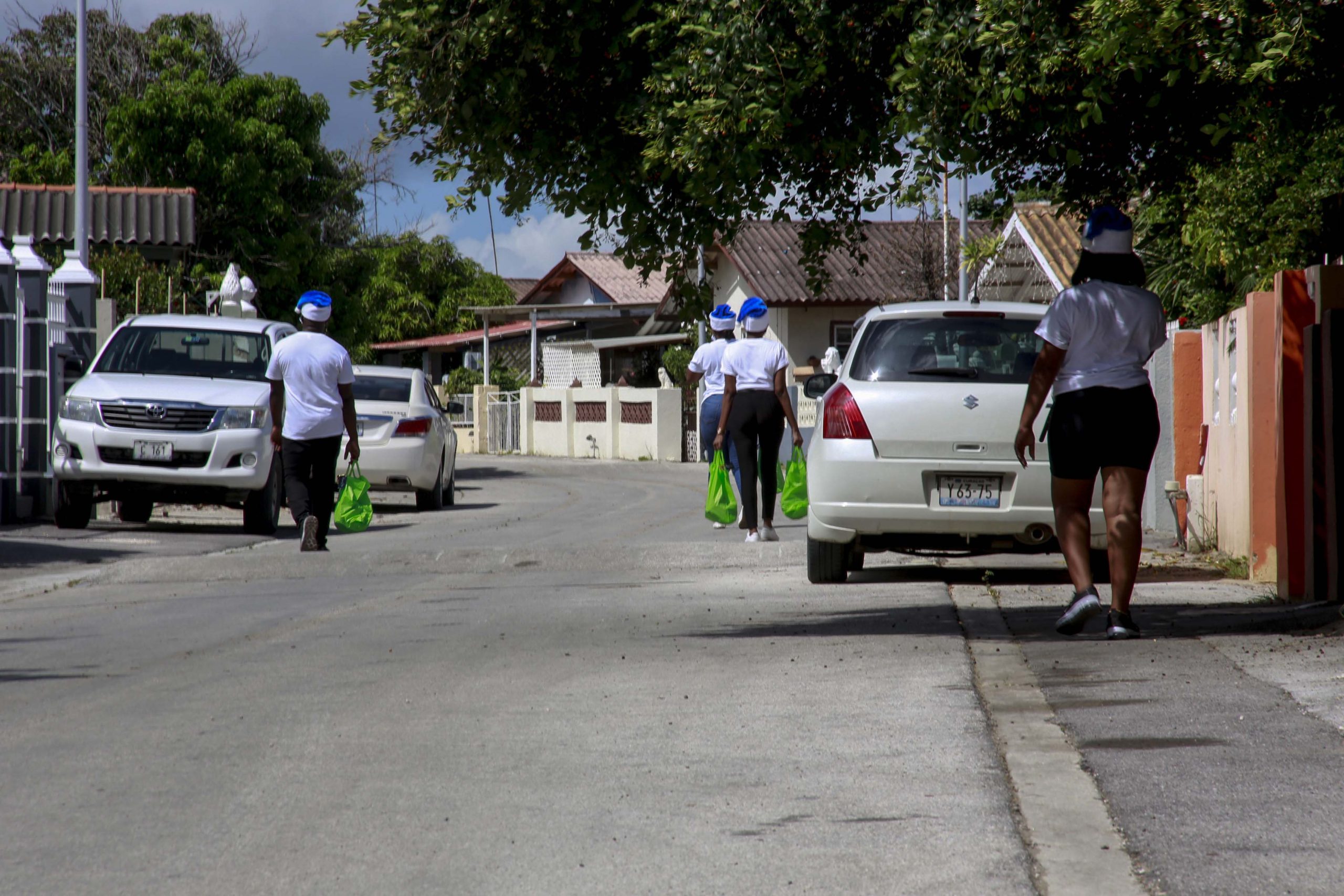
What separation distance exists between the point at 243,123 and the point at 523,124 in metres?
23.8

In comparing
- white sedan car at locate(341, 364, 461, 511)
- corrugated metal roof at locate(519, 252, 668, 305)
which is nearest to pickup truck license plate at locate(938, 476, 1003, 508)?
white sedan car at locate(341, 364, 461, 511)

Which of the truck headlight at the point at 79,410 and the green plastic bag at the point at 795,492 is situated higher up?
the truck headlight at the point at 79,410

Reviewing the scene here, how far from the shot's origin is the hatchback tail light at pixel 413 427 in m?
18.7

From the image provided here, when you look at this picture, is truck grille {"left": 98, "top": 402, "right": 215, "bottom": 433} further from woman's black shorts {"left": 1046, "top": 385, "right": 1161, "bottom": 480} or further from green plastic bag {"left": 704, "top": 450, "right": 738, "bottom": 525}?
woman's black shorts {"left": 1046, "top": 385, "right": 1161, "bottom": 480}

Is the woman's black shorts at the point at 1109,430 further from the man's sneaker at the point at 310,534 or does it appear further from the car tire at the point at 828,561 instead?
the man's sneaker at the point at 310,534

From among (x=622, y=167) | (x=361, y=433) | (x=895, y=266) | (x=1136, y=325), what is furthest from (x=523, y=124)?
(x=895, y=266)

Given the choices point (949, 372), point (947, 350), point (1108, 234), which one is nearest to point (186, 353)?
point (947, 350)

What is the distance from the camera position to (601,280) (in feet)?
188

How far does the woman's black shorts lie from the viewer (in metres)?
7.38

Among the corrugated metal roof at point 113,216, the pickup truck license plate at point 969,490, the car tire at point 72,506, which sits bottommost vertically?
the car tire at point 72,506

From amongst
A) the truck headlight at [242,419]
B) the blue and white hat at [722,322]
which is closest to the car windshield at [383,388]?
the truck headlight at [242,419]

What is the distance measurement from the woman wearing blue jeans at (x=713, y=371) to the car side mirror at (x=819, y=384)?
9.82 ft

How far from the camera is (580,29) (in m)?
7.21

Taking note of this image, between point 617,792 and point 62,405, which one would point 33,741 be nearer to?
point 617,792
